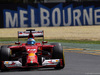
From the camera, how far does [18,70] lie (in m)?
13.8

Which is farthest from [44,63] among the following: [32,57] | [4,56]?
[4,56]

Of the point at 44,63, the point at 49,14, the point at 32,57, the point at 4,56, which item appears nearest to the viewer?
the point at 32,57

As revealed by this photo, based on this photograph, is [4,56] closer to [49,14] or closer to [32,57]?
[32,57]

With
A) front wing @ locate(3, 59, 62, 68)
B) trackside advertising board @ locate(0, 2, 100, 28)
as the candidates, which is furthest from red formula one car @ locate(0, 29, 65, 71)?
trackside advertising board @ locate(0, 2, 100, 28)

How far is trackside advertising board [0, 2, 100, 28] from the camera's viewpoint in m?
40.9

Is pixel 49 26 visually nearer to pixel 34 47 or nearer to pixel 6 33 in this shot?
pixel 6 33

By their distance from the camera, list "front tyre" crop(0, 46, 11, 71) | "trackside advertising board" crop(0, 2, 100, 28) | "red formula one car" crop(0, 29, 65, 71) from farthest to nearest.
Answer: "trackside advertising board" crop(0, 2, 100, 28), "front tyre" crop(0, 46, 11, 71), "red formula one car" crop(0, 29, 65, 71)

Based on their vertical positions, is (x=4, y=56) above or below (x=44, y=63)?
above

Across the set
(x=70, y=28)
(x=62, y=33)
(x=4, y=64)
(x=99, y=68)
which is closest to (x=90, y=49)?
(x=99, y=68)

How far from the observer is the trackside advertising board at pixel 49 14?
4094cm

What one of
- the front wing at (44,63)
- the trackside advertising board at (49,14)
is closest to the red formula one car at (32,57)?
the front wing at (44,63)

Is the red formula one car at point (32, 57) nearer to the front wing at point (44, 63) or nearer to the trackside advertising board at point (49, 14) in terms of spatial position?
the front wing at point (44, 63)

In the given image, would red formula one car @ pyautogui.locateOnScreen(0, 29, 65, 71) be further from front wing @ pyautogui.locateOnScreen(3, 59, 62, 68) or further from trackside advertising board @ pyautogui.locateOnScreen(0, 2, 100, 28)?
trackside advertising board @ pyautogui.locateOnScreen(0, 2, 100, 28)

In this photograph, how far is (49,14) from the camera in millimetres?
41281
